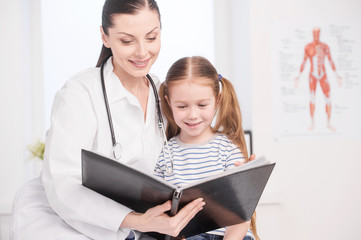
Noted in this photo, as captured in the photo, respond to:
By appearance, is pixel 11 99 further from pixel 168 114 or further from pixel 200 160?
pixel 200 160

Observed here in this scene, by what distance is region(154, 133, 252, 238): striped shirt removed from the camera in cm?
144

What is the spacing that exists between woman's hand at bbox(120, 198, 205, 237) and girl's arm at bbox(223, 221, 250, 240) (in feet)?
0.86

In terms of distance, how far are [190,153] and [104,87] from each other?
0.42 m

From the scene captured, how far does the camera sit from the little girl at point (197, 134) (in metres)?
1.42

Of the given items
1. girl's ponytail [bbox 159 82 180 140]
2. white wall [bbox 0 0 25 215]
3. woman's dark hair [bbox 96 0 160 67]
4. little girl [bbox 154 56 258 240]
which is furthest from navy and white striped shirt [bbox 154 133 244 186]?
white wall [bbox 0 0 25 215]

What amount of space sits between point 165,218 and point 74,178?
0.30m

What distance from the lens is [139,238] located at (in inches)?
50.9

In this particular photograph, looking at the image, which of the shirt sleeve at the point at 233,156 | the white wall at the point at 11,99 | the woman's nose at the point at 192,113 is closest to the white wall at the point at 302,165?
the shirt sleeve at the point at 233,156

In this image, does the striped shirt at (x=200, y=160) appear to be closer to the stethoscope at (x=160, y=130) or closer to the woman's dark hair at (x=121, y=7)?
the stethoscope at (x=160, y=130)

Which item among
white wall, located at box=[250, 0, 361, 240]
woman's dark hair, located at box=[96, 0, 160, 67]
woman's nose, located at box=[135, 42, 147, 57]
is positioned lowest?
white wall, located at box=[250, 0, 361, 240]

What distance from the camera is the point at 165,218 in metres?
1.07

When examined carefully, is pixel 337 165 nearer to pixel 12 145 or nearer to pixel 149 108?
pixel 149 108

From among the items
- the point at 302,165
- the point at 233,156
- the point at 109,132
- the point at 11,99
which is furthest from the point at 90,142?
the point at 302,165

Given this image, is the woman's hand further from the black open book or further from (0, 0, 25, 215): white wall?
(0, 0, 25, 215): white wall
